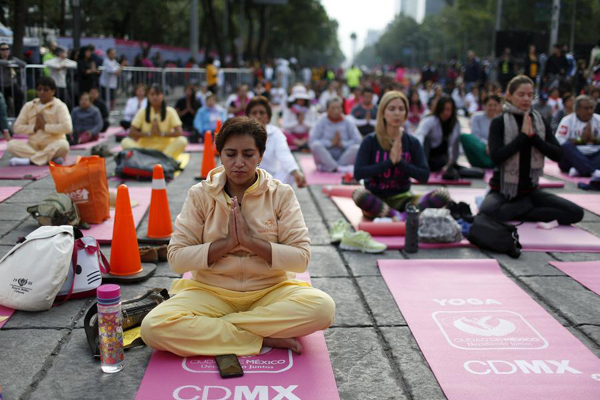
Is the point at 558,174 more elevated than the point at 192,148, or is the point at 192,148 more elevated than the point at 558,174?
the point at 558,174

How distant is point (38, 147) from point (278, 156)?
4.69 meters

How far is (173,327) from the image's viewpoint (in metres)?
3.72

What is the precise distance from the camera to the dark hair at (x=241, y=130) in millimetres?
3762

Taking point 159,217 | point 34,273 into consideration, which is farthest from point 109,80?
point 34,273

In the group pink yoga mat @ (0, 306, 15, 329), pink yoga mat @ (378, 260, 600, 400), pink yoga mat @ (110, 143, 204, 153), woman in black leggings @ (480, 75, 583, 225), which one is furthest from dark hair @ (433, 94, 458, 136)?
pink yoga mat @ (0, 306, 15, 329)

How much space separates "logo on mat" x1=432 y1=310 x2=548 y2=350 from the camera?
4.12 meters

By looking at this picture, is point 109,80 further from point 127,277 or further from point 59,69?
point 127,277

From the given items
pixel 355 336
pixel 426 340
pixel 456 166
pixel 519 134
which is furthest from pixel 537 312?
pixel 456 166

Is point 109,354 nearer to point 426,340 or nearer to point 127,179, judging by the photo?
point 426,340

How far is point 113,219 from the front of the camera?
277 inches

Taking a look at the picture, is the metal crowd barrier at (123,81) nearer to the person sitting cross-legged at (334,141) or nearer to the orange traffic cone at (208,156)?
the orange traffic cone at (208,156)

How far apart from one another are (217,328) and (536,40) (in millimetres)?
30270

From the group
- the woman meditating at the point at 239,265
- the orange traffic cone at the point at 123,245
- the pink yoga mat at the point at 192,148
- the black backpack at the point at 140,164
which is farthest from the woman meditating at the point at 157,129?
the woman meditating at the point at 239,265

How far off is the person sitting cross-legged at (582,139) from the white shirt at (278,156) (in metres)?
4.88
